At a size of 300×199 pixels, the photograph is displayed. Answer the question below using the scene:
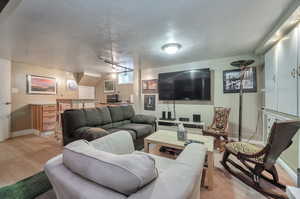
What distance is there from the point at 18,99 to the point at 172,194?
5.42 m

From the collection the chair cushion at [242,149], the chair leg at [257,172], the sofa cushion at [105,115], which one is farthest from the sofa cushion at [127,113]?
the chair leg at [257,172]

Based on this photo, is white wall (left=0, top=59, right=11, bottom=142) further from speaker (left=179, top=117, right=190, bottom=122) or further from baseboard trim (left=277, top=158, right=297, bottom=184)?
baseboard trim (left=277, top=158, right=297, bottom=184)

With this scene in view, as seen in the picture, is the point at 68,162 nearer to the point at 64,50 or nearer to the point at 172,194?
the point at 172,194

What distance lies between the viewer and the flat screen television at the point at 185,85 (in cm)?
400

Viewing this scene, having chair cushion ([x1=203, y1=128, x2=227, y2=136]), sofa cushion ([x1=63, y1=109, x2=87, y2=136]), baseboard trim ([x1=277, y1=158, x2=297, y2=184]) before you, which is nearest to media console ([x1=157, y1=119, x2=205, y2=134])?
chair cushion ([x1=203, y1=128, x2=227, y2=136])

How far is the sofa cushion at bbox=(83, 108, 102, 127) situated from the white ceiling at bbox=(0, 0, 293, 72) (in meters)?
1.43

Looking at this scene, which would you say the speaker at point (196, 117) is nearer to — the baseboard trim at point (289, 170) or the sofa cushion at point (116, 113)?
the baseboard trim at point (289, 170)

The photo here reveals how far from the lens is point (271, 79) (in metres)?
2.63

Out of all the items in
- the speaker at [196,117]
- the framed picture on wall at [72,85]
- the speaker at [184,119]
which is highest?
the framed picture on wall at [72,85]

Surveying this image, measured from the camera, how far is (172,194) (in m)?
0.60

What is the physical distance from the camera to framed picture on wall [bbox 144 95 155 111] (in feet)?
16.4

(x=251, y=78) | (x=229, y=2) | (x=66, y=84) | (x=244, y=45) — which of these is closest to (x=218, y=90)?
(x=251, y=78)

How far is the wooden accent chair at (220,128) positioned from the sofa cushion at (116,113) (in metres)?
2.11

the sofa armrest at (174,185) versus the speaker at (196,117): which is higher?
the sofa armrest at (174,185)
